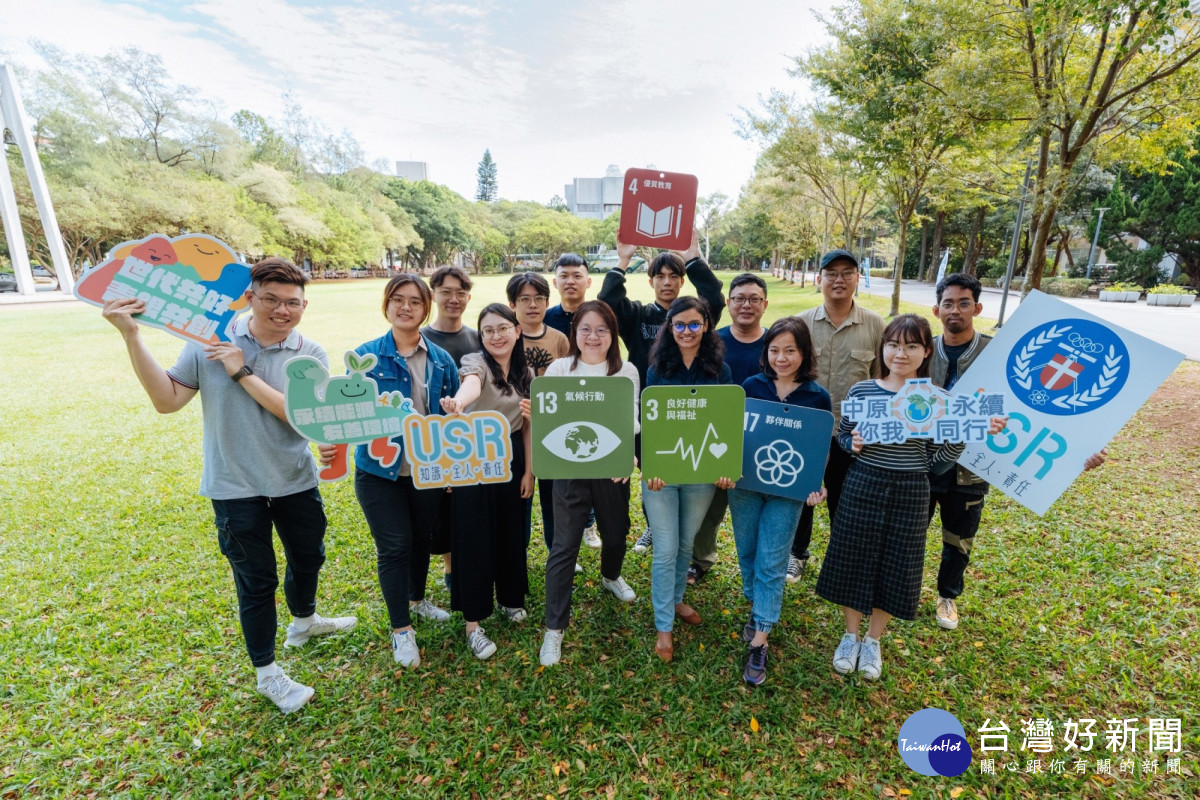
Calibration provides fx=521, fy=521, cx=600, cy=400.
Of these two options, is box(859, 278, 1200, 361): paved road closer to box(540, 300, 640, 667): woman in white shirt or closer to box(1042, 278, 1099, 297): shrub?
box(1042, 278, 1099, 297): shrub

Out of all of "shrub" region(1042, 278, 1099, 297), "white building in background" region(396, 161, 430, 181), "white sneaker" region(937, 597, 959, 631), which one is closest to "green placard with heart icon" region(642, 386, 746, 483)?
"white sneaker" region(937, 597, 959, 631)

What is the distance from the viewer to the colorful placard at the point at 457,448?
8.57 ft

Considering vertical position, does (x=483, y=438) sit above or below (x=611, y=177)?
below

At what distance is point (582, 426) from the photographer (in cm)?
265

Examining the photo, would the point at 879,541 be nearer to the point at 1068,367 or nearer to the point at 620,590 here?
the point at 1068,367

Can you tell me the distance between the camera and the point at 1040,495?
2.60 m

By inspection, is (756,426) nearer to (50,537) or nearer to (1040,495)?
(1040,495)

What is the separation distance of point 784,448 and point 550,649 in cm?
175

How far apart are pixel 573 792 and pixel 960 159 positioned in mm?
14532

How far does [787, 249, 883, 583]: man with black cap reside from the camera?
324 centimetres

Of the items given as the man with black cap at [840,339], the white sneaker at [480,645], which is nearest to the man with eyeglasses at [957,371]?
the man with black cap at [840,339]

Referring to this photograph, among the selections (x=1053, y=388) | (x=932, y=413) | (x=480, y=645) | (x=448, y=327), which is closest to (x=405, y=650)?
(x=480, y=645)

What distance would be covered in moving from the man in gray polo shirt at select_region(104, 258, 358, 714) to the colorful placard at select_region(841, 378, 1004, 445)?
2.79m

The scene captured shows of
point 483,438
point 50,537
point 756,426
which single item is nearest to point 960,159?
point 756,426
